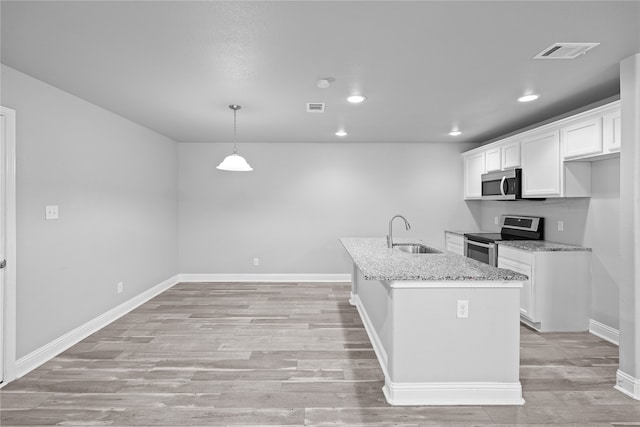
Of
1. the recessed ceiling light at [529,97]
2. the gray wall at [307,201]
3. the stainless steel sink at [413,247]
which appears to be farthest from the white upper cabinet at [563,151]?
the stainless steel sink at [413,247]

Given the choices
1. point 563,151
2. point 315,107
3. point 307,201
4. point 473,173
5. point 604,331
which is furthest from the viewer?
point 307,201

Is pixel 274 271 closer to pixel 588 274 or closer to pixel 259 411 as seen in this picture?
pixel 259 411

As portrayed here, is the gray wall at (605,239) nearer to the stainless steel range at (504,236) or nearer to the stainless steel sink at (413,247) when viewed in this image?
the stainless steel range at (504,236)

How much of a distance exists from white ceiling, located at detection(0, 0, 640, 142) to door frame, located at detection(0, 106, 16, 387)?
21.6 inches

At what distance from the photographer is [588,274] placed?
142 inches

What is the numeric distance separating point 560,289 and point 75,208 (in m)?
5.04

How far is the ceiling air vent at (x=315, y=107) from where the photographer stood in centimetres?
355

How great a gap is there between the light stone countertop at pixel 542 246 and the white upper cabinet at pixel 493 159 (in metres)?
1.14

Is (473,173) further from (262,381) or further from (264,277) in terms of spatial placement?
(262,381)

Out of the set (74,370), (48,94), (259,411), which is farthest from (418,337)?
(48,94)

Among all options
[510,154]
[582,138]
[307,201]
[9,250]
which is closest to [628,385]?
[582,138]

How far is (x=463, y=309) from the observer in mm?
2348

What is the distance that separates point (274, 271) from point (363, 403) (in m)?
3.79

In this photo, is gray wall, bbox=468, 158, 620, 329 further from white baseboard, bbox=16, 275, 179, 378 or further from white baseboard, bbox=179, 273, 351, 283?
white baseboard, bbox=16, 275, 179, 378
